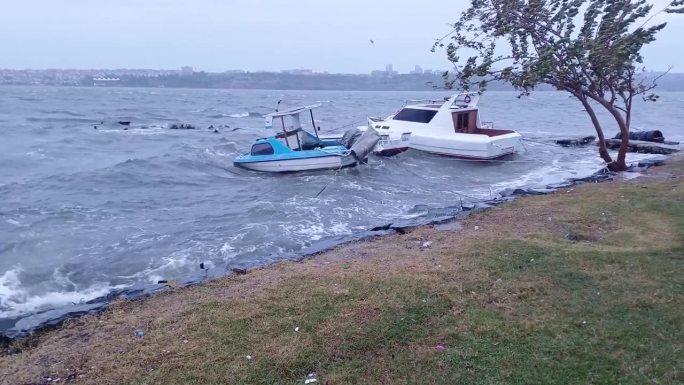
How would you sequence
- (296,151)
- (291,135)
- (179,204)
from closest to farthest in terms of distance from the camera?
(179,204) → (296,151) → (291,135)

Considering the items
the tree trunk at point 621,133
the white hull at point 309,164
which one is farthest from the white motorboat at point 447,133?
the tree trunk at point 621,133

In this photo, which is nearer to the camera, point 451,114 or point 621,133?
point 621,133

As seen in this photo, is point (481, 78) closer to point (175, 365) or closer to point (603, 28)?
point (603, 28)

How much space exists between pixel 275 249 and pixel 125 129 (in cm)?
3212

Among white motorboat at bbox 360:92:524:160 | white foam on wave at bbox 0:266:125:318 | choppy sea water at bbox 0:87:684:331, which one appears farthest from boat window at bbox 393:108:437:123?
white foam on wave at bbox 0:266:125:318

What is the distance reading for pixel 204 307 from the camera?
701cm

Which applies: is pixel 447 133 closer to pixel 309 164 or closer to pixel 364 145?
pixel 364 145

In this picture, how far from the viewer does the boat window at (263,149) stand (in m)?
20.9

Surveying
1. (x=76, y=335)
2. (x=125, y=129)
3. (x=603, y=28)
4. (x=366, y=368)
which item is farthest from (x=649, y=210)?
(x=125, y=129)

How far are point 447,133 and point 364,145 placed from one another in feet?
14.5

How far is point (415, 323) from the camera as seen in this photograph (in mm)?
6152

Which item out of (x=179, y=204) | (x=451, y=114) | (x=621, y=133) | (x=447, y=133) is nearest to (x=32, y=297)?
(x=179, y=204)

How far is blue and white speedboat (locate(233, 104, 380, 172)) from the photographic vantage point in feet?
66.8

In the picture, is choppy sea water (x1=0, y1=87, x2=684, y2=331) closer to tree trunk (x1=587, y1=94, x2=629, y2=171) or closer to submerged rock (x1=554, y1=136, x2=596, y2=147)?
submerged rock (x1=554, y1=136, x2=596, y2=147)
